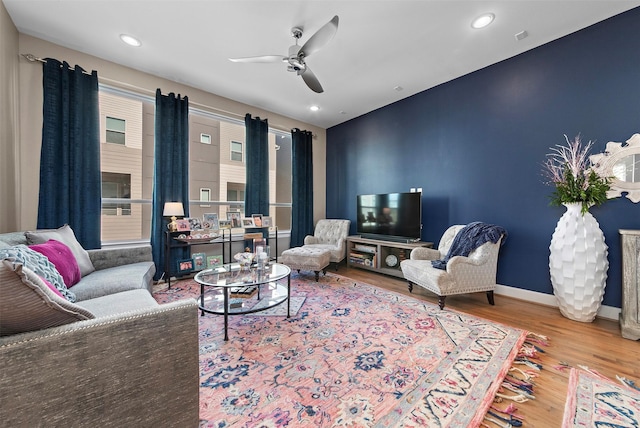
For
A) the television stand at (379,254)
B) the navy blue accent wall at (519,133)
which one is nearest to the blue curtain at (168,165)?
the television stand at (379,254)

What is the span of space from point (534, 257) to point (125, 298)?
3.94 meters

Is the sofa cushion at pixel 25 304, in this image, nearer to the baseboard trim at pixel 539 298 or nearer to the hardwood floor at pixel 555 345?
the hardwood floor at pixel 555 345

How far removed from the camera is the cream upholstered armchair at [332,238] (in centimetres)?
403

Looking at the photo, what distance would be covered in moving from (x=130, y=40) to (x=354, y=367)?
152 inches

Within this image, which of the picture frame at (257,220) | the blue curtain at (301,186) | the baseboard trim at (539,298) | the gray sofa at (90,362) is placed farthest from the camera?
the blue curtain at (301,186)

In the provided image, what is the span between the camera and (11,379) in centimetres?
73

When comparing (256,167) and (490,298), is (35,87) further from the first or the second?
(490,298)

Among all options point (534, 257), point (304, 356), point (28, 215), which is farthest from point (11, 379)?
point (534, 257)

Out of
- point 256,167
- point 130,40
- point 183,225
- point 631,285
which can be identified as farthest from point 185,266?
point 631,285

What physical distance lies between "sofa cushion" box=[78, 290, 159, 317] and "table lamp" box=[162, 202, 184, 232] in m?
1.63

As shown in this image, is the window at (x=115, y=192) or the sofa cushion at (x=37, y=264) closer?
the sofa cushion at (x=37, y=264)

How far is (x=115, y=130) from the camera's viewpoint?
3850mm

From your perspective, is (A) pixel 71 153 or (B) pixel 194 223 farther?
(B) pixel 194 223

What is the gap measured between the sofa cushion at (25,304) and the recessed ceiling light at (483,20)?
3.53m
